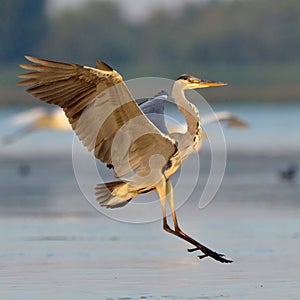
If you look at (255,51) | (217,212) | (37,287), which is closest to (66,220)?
(217,212)

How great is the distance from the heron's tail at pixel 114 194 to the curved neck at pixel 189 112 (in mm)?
606

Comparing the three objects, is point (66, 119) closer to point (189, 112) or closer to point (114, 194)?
point (189, 112)

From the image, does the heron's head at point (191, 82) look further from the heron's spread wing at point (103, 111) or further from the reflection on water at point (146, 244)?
the reflection on water at point (146, 244)

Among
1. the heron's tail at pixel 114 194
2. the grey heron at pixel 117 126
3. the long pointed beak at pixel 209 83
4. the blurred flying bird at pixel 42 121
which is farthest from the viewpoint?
the blurred flying bird at pixel 42 121

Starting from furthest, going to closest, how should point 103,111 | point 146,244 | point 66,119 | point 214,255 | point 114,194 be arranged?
point 66,119 < point 146,244 < point 114,194 < point 214,255 < point 103,111

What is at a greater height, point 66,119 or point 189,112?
point 189,112

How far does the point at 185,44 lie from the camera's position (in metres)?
47.2

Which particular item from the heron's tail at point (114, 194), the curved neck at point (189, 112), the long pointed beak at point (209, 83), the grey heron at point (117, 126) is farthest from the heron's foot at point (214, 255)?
the long pointed beak at point (209, 83)

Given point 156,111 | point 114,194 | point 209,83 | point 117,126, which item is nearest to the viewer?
point 117,126

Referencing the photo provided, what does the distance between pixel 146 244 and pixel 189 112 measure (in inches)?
47.8

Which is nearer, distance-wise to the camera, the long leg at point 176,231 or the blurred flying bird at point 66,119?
the long leg at point 176,231

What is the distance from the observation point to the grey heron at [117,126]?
855cm

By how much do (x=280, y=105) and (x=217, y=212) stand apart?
934 inches

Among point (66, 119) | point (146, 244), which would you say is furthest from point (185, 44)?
point (146, 244)
